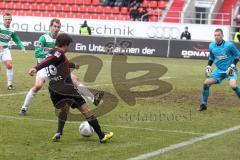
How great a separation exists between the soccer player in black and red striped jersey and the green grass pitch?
1.09 ft

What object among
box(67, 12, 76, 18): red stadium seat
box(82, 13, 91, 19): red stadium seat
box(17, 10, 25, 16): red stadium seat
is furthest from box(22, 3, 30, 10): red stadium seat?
box(82, 13, 91, 19): red stadium seat

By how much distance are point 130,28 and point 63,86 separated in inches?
1247

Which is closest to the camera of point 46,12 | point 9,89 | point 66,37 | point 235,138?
point 66,37

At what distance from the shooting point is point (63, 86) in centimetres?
1132

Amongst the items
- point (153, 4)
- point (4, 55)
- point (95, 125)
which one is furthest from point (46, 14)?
point (95, 125)

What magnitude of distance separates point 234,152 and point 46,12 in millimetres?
38886

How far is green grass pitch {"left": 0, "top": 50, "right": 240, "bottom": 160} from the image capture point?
10.3 metres

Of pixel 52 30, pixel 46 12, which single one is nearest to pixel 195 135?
pixel 52 30

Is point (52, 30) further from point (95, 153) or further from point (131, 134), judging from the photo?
point (95, 153)

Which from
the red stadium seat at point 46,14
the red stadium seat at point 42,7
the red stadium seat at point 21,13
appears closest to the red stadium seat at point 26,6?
the red stadium seat at point 21,13

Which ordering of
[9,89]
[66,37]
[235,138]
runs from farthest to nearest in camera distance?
[9,89], [235,138], [66,37]

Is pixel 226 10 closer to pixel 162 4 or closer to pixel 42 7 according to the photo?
pixel 162 4

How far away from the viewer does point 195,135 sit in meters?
12.1

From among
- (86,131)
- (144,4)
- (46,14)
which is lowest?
(86,131)
